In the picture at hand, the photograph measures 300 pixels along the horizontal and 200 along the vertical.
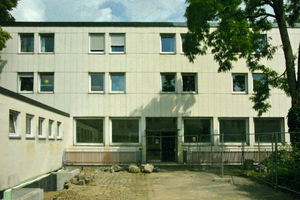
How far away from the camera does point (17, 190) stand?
32.7 ft

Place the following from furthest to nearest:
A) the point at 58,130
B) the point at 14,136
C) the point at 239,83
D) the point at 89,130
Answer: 1. the point at 239,83
2. the point at 89,130
3. the point at 58,130
4. the point at 14,136

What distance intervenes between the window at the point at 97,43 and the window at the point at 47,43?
2.81m

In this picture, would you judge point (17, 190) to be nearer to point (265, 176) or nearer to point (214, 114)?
point (265, 176)

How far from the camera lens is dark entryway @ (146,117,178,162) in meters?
21.9

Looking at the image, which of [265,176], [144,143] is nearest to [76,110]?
[144,143]

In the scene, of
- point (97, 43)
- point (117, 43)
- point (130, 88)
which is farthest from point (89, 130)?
point (117, 43)

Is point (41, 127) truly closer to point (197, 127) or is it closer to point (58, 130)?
point (58, 130)

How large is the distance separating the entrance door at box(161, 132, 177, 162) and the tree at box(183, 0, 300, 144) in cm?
695

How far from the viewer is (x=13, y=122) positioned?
1277 cm

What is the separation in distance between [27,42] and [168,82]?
1030 cm

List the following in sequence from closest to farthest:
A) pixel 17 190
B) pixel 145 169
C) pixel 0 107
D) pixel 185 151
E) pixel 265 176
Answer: pixel 17 190 → pixel 0 107 → pixel 265 176 → pixel 145 169 → pixel 185 151

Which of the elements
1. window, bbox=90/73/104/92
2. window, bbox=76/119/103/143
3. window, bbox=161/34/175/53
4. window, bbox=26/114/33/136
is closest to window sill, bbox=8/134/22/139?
window, bbox=26/114/33/136

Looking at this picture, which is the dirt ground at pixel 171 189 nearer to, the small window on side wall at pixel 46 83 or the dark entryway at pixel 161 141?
the dark entryway at pixel 161 141

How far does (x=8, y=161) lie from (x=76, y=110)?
10291 millimetres
